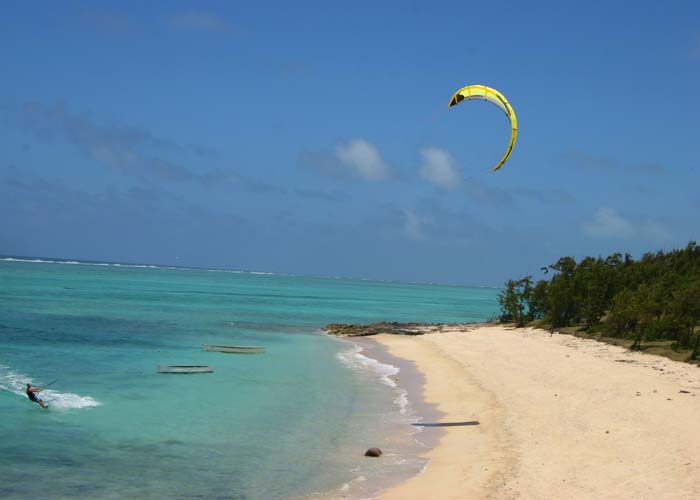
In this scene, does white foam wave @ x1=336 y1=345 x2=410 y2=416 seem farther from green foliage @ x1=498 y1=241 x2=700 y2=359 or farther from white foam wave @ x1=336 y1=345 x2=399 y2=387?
green foliage @ x1=498 y1=241 x2=700 y2=359

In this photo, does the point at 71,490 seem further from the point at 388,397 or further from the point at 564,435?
the point at 388,397

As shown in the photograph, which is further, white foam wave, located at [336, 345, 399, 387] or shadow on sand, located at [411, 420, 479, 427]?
white foam wave, located at [336, 345, 399, 387]

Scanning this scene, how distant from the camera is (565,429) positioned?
13.7m

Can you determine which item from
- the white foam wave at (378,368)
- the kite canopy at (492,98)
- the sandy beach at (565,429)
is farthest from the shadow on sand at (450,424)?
the kite canopy at (492,98)

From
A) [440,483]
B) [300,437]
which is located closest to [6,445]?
[300,437]

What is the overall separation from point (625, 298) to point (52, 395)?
21.1 m

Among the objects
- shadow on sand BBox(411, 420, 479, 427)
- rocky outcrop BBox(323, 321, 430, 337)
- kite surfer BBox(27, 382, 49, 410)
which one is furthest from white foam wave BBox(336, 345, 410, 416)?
kite surfer BBox(27, 382, 49, 410)

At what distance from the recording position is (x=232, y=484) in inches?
457

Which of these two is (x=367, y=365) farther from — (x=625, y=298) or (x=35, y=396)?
(x=35, y=396)

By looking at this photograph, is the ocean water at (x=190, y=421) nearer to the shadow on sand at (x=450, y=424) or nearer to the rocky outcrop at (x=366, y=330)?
the shadow on sand at (x=450, y=424)

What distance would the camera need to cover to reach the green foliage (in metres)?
24.4

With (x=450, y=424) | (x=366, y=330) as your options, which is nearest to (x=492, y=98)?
(x=450, y=424)

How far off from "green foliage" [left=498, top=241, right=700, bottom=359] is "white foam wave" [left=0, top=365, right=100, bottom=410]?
57.7ft

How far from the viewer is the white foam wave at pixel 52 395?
57.7 feet
